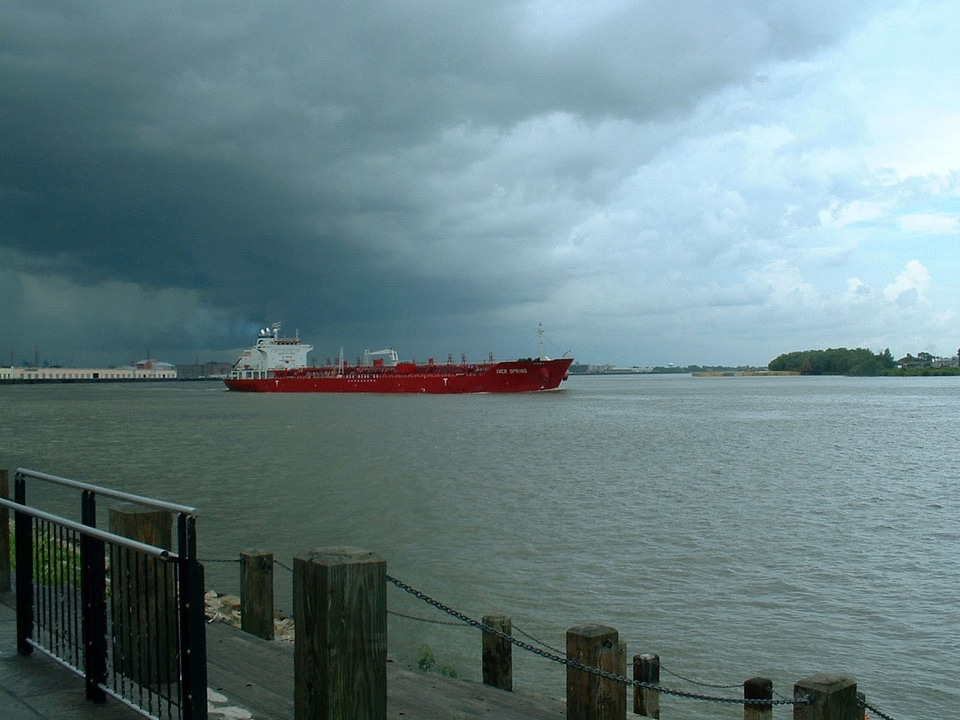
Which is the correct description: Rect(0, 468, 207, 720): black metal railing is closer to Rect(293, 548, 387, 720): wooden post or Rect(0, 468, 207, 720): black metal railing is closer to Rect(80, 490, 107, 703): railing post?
Rect(80, 490, 107, 703): railing post

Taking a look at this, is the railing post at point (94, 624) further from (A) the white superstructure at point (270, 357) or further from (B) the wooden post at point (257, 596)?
(A) the white superstructure at point (270, 357)

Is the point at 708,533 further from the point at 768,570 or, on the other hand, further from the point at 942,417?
the point at 942,417

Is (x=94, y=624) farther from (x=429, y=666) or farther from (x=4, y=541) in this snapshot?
(x=429, y=666)

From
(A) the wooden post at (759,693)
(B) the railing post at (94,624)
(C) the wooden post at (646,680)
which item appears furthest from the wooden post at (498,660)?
(B) the railing post at (94,624)

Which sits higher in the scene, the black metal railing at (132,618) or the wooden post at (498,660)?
the black metal railing at (132,618)

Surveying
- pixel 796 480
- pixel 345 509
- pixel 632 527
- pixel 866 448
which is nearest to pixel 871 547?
pixel 632 527

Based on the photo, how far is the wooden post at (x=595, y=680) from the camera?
5.28 metres

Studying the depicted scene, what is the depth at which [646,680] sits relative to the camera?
6.28 m

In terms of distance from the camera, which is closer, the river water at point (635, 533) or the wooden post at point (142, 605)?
the wooden post at point (142, 605)

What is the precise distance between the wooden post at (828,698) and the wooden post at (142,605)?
3.45 m

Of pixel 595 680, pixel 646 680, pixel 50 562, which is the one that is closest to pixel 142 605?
pixel 50 562

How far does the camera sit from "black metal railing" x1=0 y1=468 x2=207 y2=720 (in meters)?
3.72

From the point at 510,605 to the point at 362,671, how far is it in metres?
7.69

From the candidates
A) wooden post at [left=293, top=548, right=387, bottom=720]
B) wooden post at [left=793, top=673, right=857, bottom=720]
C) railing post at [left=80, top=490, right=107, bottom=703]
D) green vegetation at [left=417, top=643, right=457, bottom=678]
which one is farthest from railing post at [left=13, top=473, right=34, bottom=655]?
wooden post at [left=793, top=673, right=857, bottom=720]
